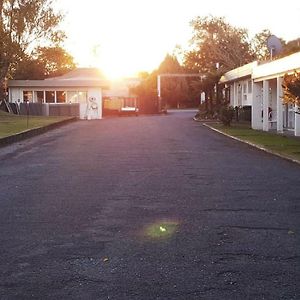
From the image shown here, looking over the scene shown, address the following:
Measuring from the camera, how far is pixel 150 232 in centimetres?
729

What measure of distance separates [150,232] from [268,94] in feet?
80.9

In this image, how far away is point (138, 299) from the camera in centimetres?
487

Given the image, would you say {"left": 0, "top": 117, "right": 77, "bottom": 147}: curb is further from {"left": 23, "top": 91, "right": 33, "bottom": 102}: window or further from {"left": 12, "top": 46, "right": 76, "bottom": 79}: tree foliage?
{"left": 23, "top": 91, "right": 33, "bottom": 102}: window

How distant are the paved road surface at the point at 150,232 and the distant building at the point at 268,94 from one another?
11.7 metres

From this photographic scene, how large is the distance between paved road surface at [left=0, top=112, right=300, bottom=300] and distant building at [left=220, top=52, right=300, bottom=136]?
11720 millimetres

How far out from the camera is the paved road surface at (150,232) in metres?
5.24

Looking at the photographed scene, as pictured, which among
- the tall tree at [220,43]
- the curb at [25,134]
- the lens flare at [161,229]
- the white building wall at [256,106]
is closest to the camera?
the lens flare at [161,229]

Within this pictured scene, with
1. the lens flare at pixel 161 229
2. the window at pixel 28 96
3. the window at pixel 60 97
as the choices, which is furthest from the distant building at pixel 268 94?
the window at pixel 28 96

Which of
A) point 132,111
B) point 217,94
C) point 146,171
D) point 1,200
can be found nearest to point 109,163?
point 146,171

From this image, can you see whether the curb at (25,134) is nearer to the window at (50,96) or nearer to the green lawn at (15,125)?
the green lawn at (15,125)

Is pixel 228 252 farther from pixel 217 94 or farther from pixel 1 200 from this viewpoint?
pixel 217 94

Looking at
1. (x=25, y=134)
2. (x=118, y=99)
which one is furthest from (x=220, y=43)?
(x=25, y=134)

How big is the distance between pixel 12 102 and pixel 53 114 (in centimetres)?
407

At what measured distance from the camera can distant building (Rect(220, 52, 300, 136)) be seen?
25.1 meters
